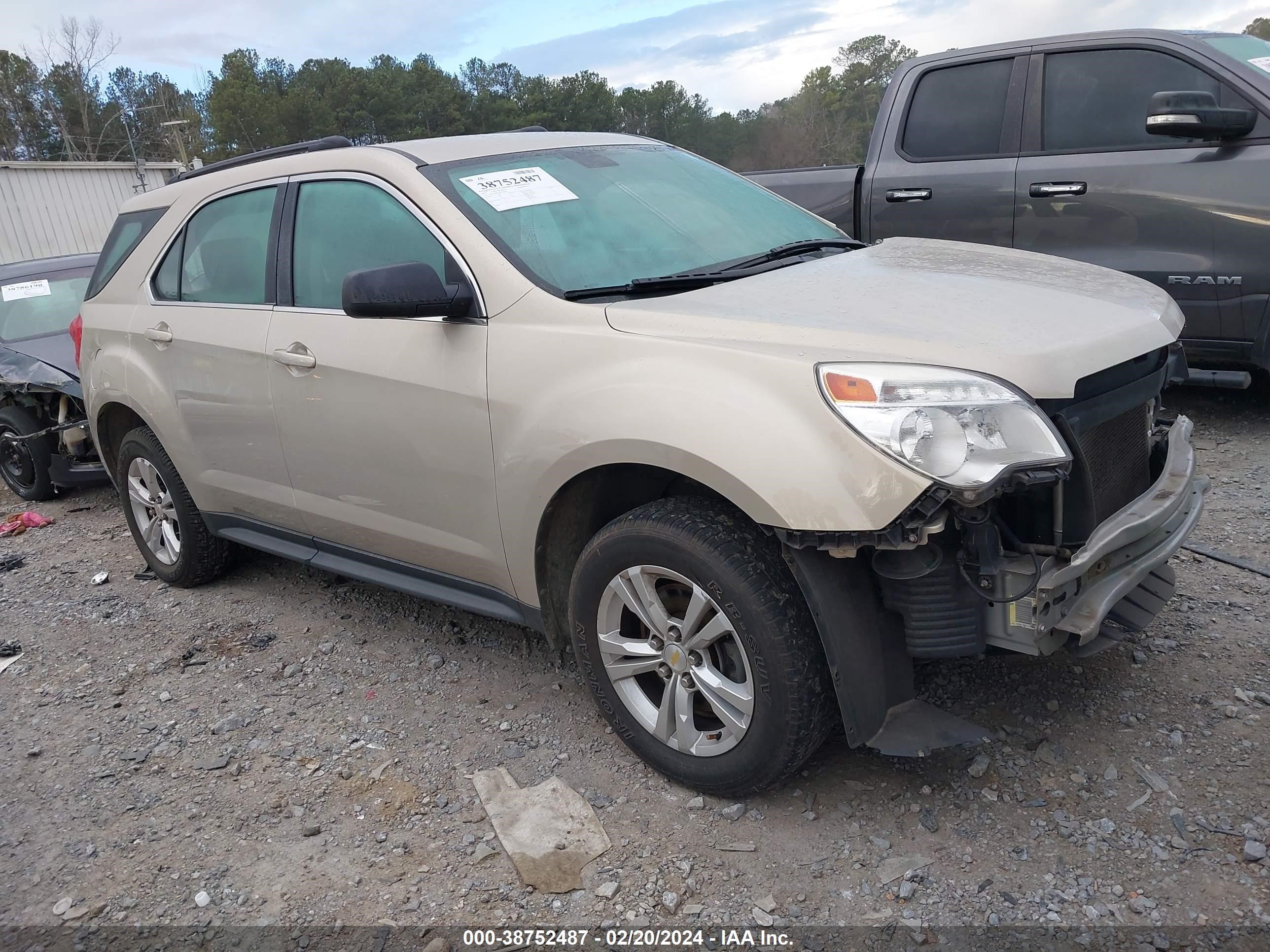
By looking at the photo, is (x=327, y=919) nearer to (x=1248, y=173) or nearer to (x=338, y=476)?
(x=338, y=476)

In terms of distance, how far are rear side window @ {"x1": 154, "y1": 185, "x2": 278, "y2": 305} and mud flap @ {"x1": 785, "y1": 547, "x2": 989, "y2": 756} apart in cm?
247

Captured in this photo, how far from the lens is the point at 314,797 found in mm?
3055

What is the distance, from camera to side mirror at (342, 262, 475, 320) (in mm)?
2898

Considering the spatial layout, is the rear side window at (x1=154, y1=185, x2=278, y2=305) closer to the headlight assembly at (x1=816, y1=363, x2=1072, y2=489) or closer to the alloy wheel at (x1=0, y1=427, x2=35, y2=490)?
the headlight assembly at (x1=816, y1=363, x2=1072, y2=489)

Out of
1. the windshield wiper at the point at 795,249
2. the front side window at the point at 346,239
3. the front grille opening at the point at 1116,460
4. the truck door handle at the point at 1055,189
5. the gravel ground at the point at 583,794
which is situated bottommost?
the gravel ground at the point at 583,794

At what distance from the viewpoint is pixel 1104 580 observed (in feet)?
8.11

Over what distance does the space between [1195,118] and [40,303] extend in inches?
295

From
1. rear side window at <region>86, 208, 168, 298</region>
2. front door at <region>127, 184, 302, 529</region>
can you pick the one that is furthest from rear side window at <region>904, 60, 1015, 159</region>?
rear side window at <region>86, 208, 168, 298</region>

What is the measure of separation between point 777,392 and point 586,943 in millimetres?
1387

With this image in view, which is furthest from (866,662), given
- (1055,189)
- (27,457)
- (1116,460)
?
(27,457)

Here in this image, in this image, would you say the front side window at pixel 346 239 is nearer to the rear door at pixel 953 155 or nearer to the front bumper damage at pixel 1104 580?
the front bumper damage at pixel 1104 580

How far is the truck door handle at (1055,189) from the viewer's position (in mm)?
5242

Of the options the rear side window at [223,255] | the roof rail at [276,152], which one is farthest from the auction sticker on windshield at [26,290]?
the rear side window at [223,255]

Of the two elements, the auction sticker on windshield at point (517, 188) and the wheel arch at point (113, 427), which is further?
the wheel arch at point (113, 427)
